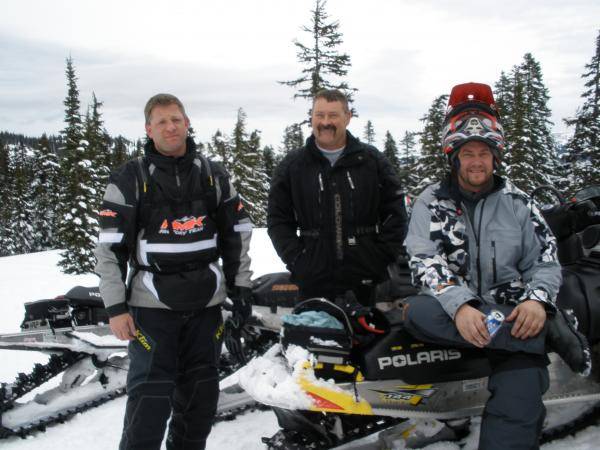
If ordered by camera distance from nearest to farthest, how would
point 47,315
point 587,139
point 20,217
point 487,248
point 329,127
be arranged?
1. point 487,248
2. point 329,127
3. point 47,315
4. point 587,139
5. point 20,217

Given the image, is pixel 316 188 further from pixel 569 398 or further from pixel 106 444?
pixel 106 444

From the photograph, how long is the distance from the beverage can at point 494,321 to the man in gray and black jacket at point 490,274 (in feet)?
0.07

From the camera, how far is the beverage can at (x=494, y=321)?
207cm

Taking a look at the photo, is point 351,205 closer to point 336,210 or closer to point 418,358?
point 336,210

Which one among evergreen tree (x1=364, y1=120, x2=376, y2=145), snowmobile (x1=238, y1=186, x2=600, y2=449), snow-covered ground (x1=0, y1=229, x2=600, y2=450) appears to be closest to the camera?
snowmobile (x1=238, y1=186, x2=600, y2=449)

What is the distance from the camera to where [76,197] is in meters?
23.8

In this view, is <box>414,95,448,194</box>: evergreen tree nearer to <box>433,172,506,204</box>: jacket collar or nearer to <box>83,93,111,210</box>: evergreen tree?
<box>83,93,111,210</box>: evergreen tree

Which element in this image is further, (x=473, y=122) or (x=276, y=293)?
(x=276, y=293)

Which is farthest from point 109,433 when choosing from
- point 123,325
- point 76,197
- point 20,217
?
point 20,217

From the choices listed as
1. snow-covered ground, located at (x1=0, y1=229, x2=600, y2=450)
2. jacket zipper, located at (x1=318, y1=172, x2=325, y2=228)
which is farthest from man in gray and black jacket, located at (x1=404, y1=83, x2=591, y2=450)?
snow-covered ground, located at (x1=0, y1=229, x2=600, y2=450)

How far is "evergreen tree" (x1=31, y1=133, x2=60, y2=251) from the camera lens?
34188 millimetres

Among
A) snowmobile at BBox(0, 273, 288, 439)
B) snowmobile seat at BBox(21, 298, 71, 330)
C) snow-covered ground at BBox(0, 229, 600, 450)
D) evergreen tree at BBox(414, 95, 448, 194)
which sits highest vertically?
evergreen tree at BBox(414, 95, 448, 194)

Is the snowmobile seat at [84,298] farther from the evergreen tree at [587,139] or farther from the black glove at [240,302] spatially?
the evergreen tree at [587,139]

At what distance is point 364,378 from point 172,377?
1.05 meters
